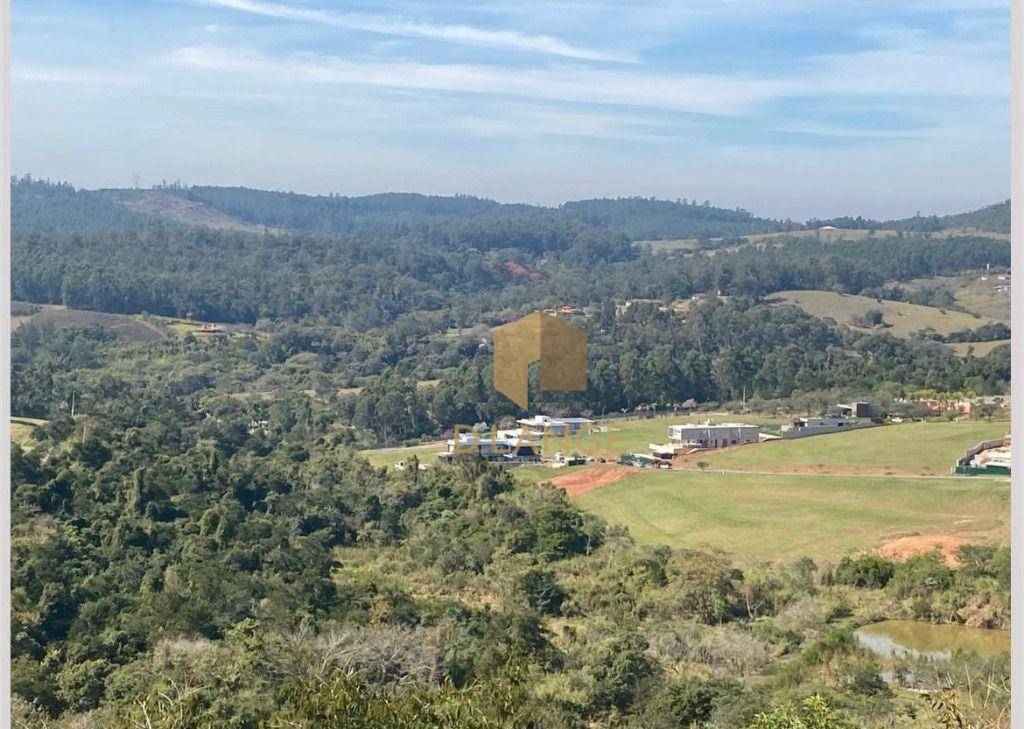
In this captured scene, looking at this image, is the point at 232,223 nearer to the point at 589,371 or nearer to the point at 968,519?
the point at 589,371

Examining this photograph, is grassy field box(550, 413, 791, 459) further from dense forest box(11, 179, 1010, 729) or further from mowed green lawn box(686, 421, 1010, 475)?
mowed green lawn box(686, 421, 1010, 475)

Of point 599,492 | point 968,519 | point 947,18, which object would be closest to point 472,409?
point 599,492

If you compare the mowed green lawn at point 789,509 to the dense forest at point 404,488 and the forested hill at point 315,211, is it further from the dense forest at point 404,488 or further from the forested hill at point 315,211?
the forested hill at point 315,211

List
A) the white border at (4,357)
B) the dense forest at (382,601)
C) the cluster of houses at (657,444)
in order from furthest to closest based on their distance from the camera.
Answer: the cluster of houses at (657,444)
the dense forest at (382,601)
the white border at (4,357)

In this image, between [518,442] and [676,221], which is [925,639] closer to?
[518,442]

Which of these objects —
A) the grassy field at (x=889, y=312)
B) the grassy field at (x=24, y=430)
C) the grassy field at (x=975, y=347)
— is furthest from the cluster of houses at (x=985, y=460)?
the grassy field at (x=24, y=430)

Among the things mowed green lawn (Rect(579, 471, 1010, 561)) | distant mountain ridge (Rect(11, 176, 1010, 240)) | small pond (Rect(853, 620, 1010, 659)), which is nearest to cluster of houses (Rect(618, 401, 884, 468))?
mowed green lawn (Rect(579, 471, 1010, 561))
